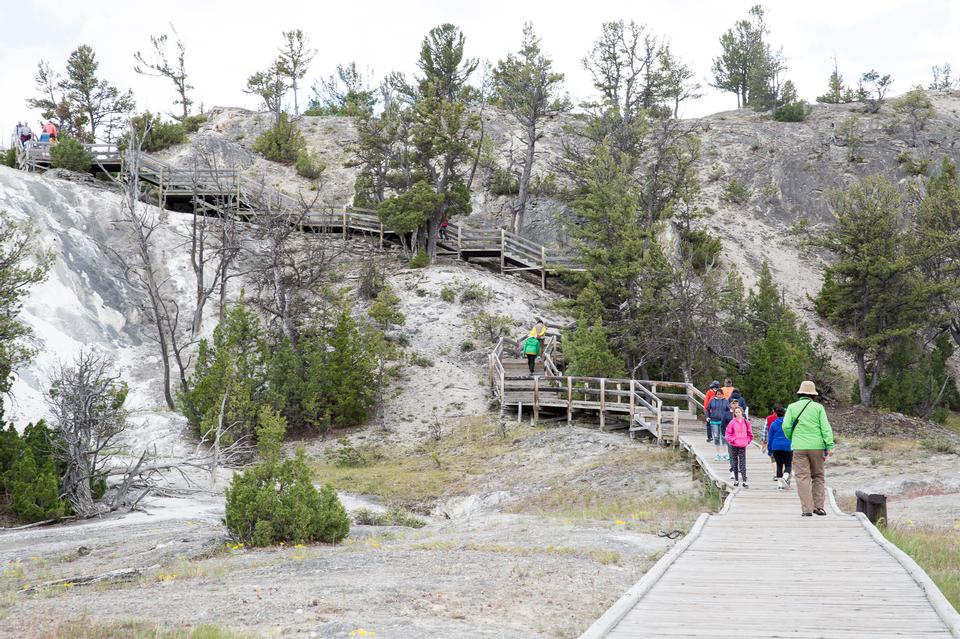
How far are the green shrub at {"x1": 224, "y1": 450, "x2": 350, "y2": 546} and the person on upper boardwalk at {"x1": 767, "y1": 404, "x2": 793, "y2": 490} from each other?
7196 millimetres

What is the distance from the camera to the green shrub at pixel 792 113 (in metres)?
57.8

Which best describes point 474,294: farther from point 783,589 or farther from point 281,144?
point 783,589

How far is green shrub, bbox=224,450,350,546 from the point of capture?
41.6ft

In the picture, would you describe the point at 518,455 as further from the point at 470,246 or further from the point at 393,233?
the point at 393,233

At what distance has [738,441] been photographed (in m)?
13.7

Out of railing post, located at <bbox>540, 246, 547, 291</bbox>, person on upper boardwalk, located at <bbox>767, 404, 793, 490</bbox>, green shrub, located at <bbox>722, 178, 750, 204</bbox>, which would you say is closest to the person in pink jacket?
person on upper boardwalk, located at <bbox>767, 404, 793, 490</bbox>

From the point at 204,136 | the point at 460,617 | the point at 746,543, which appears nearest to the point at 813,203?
the point at 204,136

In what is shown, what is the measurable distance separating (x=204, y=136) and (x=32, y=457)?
3901 centimetres

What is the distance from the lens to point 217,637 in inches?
254

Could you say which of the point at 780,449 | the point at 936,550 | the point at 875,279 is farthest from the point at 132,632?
the point at 875,279

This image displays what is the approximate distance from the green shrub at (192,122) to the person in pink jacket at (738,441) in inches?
1932

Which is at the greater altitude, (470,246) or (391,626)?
(470,246)

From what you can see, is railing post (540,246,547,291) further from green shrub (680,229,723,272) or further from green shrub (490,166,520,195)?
green shrub (490,166,520,195)

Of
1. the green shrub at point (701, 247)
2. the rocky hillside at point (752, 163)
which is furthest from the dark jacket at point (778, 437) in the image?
the rocky hillside at point (752, 163)
